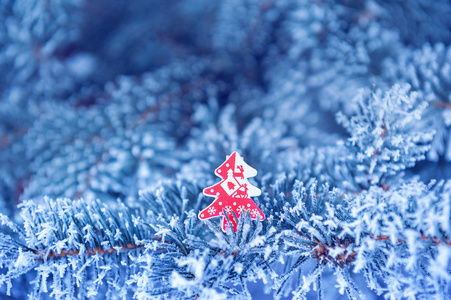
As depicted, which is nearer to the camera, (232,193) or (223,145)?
(232,193)

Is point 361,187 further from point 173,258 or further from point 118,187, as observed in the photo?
point 118,187

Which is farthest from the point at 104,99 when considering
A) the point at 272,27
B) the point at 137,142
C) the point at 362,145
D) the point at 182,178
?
the point at 362,145

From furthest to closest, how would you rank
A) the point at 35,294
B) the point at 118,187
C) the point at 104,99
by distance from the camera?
the point at 104,99 → the point at 118,187 → the point at 35,294
